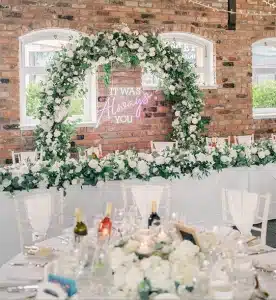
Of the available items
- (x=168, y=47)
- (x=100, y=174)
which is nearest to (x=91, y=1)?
(x=168, y=47)

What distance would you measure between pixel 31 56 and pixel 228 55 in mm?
3610

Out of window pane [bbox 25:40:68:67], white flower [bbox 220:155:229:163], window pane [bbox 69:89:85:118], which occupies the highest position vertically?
window pane [bbox 25:40:68:67]

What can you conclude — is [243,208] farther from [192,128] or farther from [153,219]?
[192,128]

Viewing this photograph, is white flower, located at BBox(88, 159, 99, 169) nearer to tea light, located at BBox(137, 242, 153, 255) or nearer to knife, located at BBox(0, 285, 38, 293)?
knife, located at BBox(0, 285, 38, 293)

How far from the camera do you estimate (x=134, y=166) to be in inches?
224

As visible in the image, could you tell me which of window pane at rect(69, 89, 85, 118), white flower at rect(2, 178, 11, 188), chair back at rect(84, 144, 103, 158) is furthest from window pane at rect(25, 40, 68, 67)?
white flower at rect(2, 178, 11, 188)

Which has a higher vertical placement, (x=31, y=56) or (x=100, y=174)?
(x=31, y=56)

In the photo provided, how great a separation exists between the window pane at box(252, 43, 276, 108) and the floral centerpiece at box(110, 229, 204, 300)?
835 cm

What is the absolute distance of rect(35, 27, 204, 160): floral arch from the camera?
7.87 metres

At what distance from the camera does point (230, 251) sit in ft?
9.82

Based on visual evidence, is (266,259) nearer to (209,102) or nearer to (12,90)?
(12,90)

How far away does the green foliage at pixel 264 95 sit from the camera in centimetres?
1056

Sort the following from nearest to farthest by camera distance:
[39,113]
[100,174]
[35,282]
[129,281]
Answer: [129,281], [35,282], [100,174], [39,113]

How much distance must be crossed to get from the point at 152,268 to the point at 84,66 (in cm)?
590
